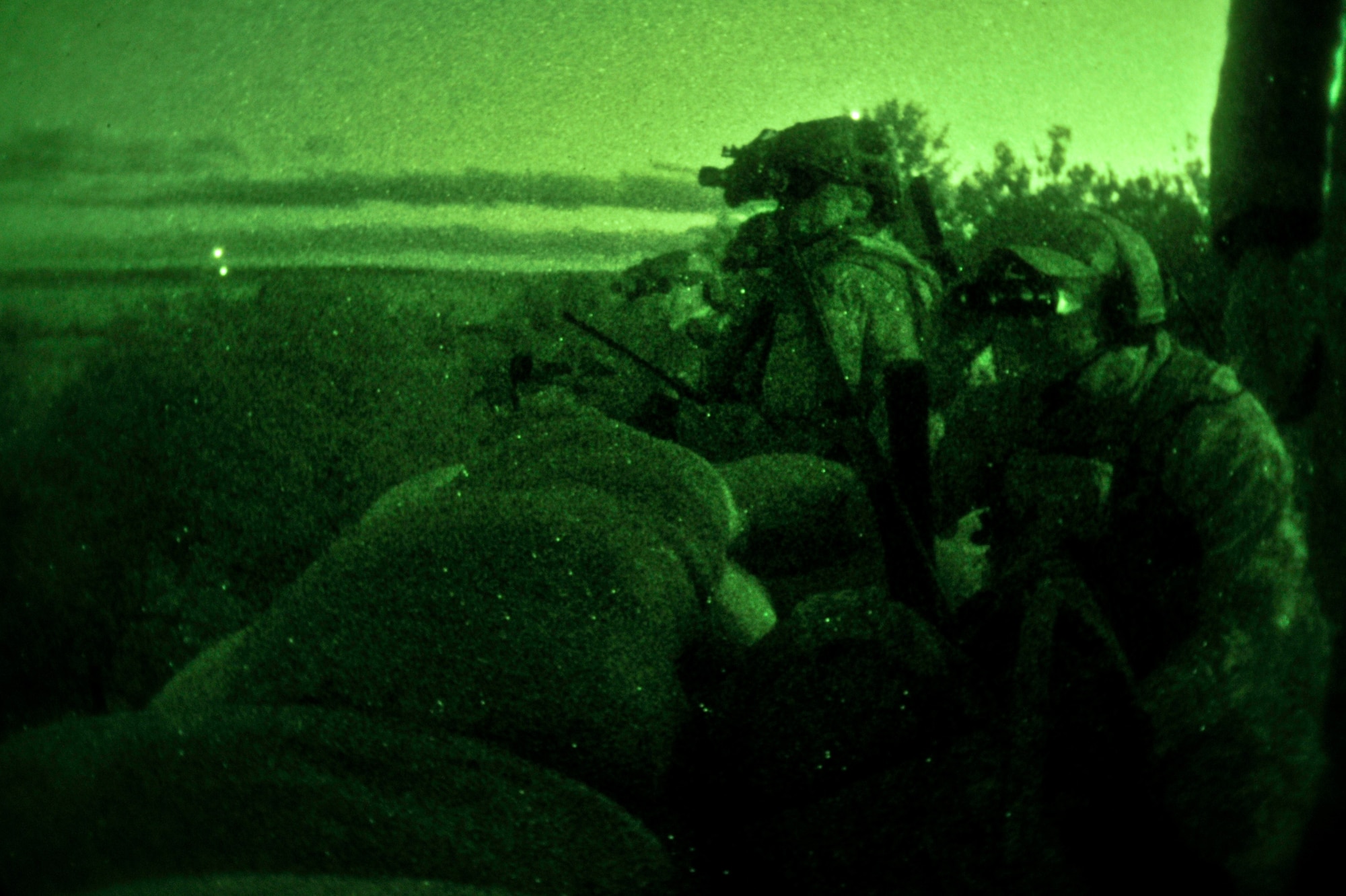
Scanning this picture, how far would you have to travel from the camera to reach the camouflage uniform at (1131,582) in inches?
45.3

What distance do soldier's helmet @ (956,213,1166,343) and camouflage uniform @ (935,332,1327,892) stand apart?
0.16 feet

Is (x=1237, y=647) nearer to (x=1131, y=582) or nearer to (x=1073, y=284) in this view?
(x=1131, y=582)

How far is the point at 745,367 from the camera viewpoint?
46.4 inches

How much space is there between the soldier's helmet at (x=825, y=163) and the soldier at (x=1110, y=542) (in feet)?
0.56

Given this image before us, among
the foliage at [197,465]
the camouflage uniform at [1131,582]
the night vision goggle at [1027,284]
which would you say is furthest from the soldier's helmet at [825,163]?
the foliage at [197,465]

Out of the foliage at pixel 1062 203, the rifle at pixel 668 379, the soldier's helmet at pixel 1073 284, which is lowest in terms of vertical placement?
the rifle at pixel 668 379

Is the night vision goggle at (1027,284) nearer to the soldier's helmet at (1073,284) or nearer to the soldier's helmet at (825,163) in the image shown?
the soldier's helmet at (1073,284)

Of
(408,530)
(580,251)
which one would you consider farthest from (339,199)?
(408,530)

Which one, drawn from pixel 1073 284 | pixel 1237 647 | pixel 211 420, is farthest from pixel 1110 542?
pixel 211 420

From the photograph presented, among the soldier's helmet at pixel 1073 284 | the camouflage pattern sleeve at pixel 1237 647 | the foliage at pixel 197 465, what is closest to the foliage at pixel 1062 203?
the soldier's helmet at pixel 1073 284

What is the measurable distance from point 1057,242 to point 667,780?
806mm

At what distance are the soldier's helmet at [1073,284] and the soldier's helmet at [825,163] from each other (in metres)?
0.15

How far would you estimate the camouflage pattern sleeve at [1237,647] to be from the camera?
1.15 m

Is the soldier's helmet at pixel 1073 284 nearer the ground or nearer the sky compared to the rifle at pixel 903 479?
nearer the sky
